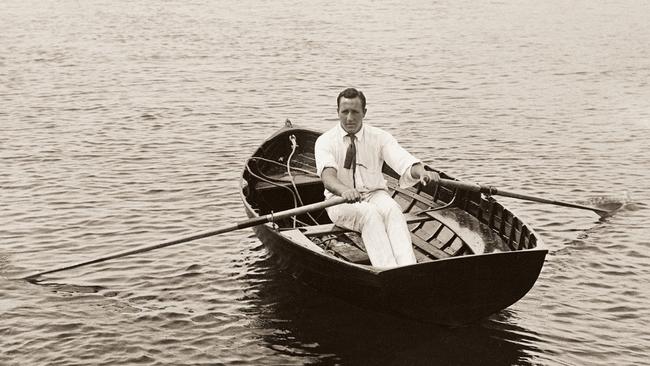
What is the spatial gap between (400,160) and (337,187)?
0.99m

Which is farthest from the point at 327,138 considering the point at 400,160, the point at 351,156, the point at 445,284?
the point at 445,284

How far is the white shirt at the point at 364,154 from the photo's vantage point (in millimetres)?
11405

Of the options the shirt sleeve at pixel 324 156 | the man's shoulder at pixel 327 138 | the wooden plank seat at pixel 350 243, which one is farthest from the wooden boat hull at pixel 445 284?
the man's shoulder at pixel 327 138

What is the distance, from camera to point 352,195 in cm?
1061

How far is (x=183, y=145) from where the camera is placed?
67.8 feet

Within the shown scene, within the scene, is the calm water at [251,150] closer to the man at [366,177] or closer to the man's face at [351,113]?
the man at [366,177]

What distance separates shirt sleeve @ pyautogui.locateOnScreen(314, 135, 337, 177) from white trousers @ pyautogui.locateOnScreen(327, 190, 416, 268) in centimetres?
57

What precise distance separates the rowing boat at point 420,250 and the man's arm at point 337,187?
2.57 feet

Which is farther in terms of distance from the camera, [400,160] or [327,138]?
[327,138]

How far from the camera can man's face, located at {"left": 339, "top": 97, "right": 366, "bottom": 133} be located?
36.4 ft

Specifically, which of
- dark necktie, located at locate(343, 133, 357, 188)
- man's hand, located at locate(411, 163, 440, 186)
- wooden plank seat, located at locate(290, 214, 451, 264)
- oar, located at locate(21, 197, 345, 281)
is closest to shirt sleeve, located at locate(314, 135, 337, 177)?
dark necktie, located at locate(343, 133, 357, 188)

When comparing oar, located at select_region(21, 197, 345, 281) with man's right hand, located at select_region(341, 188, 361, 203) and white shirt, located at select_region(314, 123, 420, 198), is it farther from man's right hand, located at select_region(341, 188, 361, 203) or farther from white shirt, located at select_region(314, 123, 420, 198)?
white shirt, located at select_region(314, 123, 420, 198)

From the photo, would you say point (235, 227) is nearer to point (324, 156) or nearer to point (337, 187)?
point (324, 156)

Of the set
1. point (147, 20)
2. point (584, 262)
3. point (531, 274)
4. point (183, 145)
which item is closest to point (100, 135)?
point (183, 145)
